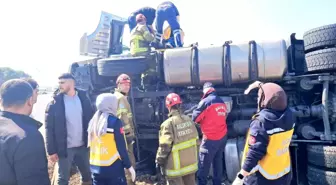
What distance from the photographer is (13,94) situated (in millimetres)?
1887

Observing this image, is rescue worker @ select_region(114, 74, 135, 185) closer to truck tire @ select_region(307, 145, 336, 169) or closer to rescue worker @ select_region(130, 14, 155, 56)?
rescue worker @ select_region(130, 14, 155, 56)

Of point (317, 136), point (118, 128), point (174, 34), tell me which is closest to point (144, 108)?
point (174, 34)

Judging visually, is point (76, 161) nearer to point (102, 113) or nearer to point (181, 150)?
point (102, 113)

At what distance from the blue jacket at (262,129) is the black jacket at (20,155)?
1.64 meters

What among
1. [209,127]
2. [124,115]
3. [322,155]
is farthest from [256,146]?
[124,115]

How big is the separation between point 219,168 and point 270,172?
1855 millimetres

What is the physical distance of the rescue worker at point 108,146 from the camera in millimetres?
2955

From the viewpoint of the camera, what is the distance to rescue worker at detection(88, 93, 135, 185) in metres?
2.96

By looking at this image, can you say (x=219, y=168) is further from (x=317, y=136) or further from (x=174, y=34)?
(x=174, y=34)

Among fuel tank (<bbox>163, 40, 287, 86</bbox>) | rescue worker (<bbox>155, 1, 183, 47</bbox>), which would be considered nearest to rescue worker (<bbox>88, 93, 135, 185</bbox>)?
fuel tank (<bbox>163, 40, 287, 86</bbox>)

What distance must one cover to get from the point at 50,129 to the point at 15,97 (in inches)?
67.6

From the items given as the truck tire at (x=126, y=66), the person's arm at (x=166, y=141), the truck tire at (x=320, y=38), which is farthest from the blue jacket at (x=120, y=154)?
the truck tire at (x=320, y=38)

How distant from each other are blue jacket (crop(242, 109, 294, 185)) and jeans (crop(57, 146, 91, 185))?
2159mm

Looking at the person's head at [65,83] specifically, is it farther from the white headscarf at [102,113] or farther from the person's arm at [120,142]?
the person's arm at [120,142]
